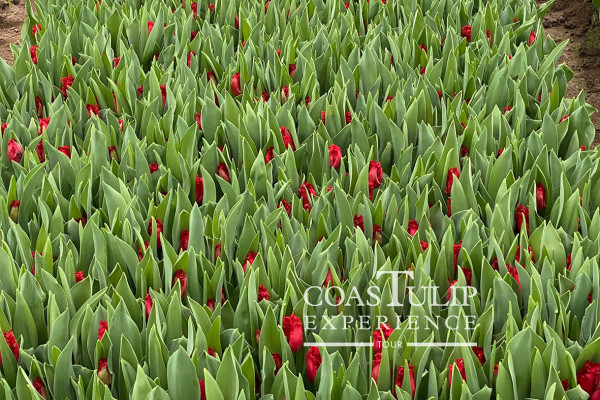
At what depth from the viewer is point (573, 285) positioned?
217 centimetres

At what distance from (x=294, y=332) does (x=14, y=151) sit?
135 centimetres

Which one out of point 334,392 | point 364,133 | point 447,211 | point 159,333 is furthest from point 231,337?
point 364,133

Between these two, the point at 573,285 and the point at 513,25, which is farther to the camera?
the point at 513,25

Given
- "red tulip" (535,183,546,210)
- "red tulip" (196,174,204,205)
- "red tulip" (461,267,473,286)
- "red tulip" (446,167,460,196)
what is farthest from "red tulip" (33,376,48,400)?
"red tulip" (535,183,546,210)

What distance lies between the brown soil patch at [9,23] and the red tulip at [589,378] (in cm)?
491

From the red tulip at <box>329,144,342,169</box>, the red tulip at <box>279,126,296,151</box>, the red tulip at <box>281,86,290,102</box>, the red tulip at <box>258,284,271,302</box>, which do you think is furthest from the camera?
the red tulip at <box>281,86,290,102</box>

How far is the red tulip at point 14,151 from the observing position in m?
2.86

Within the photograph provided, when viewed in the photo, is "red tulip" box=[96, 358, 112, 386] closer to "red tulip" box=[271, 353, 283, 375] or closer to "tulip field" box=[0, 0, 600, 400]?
"tulip field" box=[0, 0, 600, 400]

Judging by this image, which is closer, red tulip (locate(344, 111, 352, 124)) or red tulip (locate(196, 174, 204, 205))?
red tulip (locate(196, 174, 204, 205))

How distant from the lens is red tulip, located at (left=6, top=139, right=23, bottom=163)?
2.86 metres

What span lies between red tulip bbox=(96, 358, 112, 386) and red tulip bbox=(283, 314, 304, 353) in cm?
43

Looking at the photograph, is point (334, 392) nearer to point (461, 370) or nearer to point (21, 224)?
point (461, 370)

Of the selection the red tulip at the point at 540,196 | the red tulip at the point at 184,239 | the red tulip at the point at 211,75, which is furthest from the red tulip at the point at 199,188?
the red tulip at the point at 540,196

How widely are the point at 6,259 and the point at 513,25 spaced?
8.44 feet
